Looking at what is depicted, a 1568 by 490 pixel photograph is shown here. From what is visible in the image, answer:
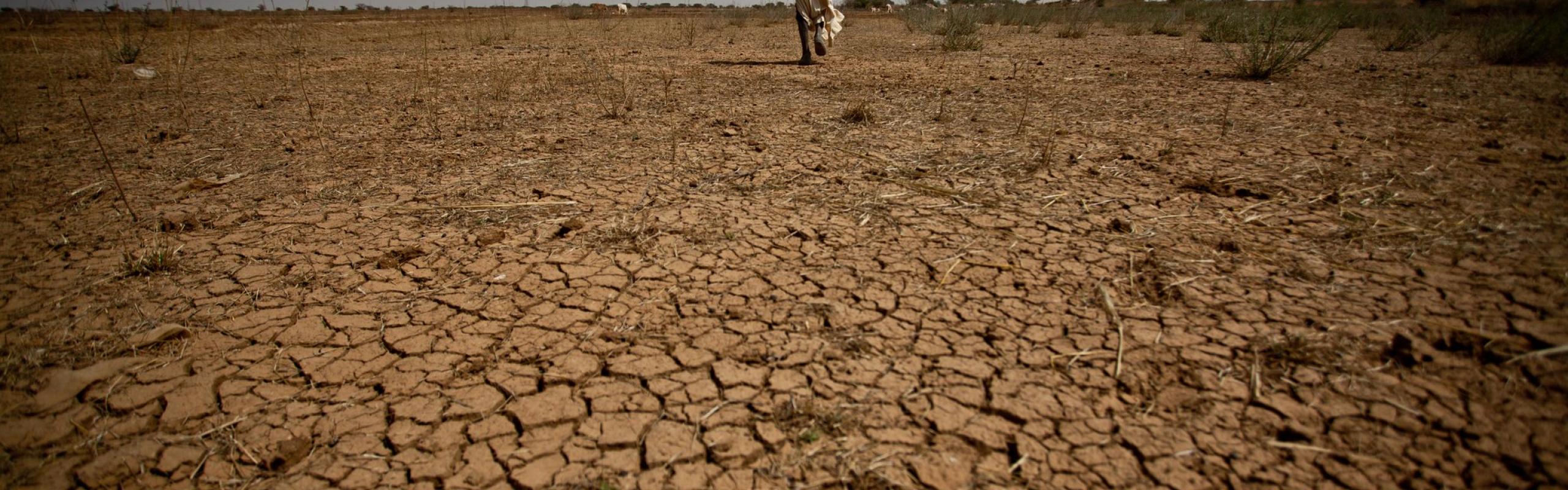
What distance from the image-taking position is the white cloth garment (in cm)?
668

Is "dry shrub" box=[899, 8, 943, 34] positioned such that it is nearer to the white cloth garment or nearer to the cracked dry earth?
the white cloth garment

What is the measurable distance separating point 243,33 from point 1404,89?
17.5 meters

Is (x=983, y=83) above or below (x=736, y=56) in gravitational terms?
below

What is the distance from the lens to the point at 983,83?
5965 mm

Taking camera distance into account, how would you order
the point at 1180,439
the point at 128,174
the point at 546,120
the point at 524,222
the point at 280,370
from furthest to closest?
the point at 546,120 → the point at 128,174 → the point at 524,222 → the point at 280,370 → the point at 1180,439

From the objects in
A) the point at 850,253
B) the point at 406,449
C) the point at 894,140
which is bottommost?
the point at 406,449

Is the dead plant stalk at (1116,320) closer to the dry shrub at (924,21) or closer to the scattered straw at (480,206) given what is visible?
the scattered straw at (480,206)

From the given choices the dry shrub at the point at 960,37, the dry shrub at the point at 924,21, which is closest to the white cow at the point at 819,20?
the dry shrub at the point at 960,37

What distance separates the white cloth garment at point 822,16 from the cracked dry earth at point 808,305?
302 cm

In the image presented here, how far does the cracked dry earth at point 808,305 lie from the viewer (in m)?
1.44

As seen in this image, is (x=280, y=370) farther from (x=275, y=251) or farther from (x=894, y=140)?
(x=894, y=140)

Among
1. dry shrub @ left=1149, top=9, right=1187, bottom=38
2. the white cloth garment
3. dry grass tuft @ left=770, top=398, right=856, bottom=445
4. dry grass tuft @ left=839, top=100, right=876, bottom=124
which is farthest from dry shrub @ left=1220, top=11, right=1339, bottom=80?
dry grass tuft @ left=770, top=398, right=856, bottom=445

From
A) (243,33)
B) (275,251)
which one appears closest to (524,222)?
(275,251)

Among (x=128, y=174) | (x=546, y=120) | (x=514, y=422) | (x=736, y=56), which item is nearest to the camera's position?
(x=514, y=422)
